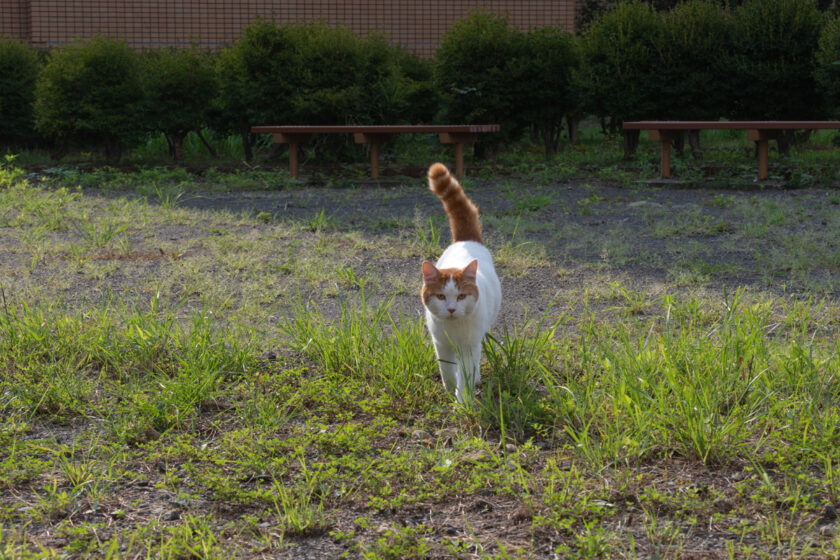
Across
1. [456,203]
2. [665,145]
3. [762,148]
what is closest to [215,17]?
[665,145]

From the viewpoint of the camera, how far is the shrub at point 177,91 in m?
10.5

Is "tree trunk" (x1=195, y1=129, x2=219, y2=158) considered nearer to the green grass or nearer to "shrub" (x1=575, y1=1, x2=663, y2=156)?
"shrub" (x1=575, y1=1, x2=663, y2=156)

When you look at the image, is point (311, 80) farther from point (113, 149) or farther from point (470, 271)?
point (470, 271)

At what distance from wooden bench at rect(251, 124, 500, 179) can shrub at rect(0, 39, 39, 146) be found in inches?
135

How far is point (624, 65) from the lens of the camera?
10180 millimetres

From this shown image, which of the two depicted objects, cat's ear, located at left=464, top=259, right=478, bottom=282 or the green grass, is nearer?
the green grass

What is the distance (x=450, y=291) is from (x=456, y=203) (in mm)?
899

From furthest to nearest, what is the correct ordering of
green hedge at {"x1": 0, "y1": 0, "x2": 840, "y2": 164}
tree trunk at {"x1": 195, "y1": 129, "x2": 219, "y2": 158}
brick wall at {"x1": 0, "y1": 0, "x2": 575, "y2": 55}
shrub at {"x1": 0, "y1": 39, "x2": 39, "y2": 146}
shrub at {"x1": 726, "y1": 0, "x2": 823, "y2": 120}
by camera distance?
brick wall at {"x1": 0, "y1": 0, "x2": 575, "y2": 55}
tree trunk at {"x1": 195, "y1": 129, "x2": 219, "y2": 158}
shrub at {"x1": 0, "y1": 39, "x2": 39, "y2": 146}
green hedge at {"x1": 0, "y1": 0, "x2": 840, "y2": 164}
shrub at {"x1": 726, "y1": 0, "x2": 823, "y2": 120}

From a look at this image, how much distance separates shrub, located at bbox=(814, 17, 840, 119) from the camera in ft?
30.0

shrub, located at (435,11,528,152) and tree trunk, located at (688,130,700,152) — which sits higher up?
shrub, located at (435,11,528,152)

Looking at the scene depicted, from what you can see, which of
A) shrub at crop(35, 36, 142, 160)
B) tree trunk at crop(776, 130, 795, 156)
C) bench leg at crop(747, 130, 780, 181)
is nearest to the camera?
bench leg at crop(747, 130, 780, 181)

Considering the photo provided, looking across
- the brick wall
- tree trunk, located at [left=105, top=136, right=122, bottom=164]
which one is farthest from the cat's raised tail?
the brick wall

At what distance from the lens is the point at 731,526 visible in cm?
214

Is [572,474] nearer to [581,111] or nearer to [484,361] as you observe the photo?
[484,361]
